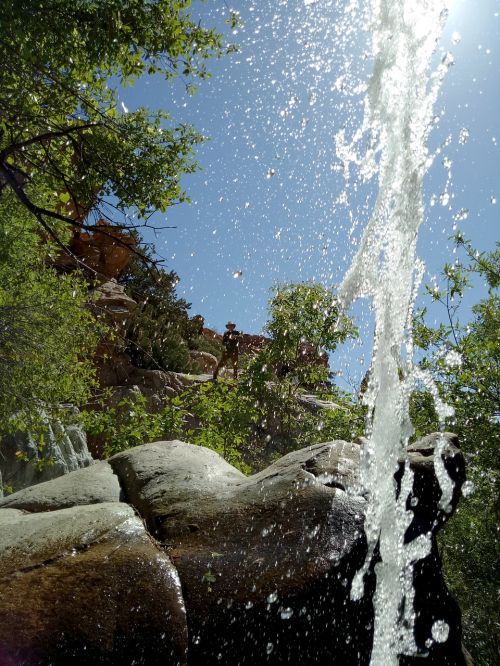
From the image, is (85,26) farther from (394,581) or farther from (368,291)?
(394,581)

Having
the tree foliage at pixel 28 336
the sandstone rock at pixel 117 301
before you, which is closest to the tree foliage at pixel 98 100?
the tree foliage at pixel 28 336

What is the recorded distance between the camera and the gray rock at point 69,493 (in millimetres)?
5117

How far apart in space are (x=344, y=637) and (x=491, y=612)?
467 centimetres

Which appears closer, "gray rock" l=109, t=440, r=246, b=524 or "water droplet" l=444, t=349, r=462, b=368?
"gray rock" l=109, t=440, r=246, b=524

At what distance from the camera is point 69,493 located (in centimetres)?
520

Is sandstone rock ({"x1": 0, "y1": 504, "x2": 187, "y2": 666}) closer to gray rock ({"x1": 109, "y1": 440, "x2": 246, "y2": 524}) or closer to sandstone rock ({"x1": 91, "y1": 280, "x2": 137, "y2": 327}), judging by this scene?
gray rock ({"x1": 109, "y1": 440, "x2": 246, "y2": 524})

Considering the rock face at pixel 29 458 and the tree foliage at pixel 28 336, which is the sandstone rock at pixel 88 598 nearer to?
the tree foliage at pixel 28 336

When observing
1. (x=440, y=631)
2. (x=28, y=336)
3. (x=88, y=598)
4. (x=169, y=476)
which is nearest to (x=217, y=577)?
(x=88, y=598)

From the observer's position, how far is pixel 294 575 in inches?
158

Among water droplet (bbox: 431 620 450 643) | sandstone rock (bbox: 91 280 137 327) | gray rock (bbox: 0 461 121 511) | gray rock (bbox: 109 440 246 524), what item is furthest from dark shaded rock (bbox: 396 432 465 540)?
sandstone rock (bbox: 91 280 137 327)

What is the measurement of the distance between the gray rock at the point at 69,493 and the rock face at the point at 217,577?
0.32 meters

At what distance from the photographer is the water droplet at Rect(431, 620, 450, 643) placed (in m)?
4.14

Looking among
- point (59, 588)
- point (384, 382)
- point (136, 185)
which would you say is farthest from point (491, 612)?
point (136, 185)

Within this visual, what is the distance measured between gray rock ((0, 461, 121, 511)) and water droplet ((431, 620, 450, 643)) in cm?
281
